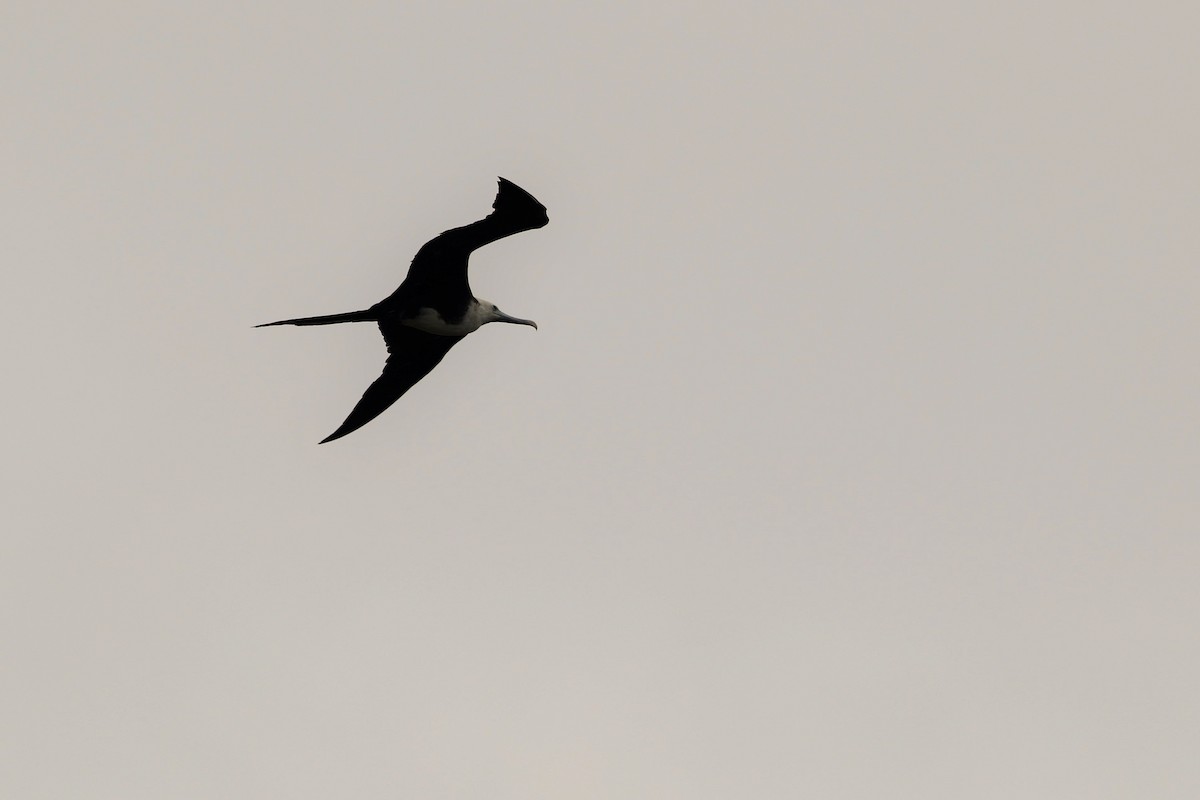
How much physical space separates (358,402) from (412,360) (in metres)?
0.78

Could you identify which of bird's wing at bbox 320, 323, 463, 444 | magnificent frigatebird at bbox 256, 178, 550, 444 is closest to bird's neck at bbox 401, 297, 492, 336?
magnificent frigatebird at bbox 256, 178, 550, 444

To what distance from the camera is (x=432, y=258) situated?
58.6 feet

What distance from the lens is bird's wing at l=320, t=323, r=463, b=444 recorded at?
A: 65.2ft

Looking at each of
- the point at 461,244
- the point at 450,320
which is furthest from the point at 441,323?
the point at 461,244

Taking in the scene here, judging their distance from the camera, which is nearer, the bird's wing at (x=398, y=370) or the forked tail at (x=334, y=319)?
the forked tail at (x=334, y=319)

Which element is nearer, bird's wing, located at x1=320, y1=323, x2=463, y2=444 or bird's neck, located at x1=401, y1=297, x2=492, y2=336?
bird's neck, located at x1=401, y1=297, x2=492, y2=336

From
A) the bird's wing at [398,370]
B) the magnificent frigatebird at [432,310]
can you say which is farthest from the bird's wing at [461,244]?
the bird's wing at [398,370]

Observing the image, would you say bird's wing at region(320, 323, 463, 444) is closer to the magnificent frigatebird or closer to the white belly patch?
the magnificent frigatebird

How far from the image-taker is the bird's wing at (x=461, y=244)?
16.8 meters

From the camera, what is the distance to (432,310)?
1886cm

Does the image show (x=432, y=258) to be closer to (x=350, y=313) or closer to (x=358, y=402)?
(x=350, y=313)

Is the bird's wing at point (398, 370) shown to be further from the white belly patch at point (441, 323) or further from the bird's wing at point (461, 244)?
the bird's wing at point (461, 244)

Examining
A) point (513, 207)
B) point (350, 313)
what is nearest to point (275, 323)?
point (350, 313)

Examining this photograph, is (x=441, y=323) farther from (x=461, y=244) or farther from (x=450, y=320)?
(x=461, y=244)
